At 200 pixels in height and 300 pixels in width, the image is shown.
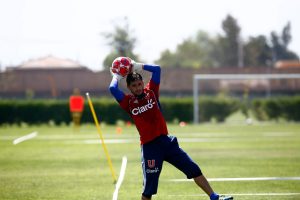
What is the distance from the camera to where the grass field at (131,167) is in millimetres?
12234

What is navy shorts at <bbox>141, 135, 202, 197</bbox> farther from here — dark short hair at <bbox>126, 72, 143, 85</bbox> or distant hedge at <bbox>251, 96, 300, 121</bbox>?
distant hedge at <bbox>251, 96, 300, 121</bbox>

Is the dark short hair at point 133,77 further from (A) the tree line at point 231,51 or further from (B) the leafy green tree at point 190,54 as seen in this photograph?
(B) the leafy green tree at point 190,54

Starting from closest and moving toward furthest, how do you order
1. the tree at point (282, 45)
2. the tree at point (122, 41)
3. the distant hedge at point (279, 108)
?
the distant hedge at point (279, 108)
the tree at point (122, 41)
the tree at point (282, 45)

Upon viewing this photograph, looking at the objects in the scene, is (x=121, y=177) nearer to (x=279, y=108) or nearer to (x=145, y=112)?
(x=145, y=112)

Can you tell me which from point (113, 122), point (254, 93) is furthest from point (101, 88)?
point (113, 122)

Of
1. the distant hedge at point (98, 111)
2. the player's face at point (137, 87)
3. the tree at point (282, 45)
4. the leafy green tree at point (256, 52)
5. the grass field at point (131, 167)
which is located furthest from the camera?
the tree at point (282, 45)

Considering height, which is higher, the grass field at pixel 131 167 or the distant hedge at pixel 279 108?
the grass field at pixel 131 167

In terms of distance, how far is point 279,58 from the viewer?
13925 cm

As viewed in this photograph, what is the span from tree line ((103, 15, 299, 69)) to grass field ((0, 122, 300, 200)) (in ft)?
275

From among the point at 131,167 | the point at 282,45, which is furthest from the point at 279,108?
the point at 282,45

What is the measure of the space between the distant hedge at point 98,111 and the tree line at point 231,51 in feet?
215

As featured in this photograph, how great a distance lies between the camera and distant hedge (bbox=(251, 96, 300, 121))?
42219 mm

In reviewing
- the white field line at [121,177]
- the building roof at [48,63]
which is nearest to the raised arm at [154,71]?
the white field line at [121,177]

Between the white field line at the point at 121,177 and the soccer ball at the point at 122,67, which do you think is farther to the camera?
the white field line at the point at 121,177
